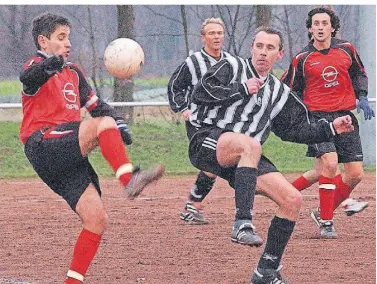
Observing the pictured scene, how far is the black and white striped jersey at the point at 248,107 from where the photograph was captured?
676cm

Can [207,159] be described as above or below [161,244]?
above

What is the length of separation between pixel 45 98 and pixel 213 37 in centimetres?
363

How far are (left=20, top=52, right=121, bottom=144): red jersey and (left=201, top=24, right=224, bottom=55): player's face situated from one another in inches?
130

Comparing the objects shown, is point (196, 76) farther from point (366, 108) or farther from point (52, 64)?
point (52, 64)

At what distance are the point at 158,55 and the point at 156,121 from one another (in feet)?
7.57

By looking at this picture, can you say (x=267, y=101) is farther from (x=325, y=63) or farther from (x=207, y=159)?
(x=325, y=63)

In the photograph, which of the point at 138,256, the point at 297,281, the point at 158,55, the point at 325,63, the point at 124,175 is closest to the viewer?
the point at 124,175

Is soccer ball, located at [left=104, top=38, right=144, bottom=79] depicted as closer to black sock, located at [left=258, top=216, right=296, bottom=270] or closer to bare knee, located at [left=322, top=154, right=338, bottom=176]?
bare knee, located at [left=322, top=154, right=338, bottom=176]

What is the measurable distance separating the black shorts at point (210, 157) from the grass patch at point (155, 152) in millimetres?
8774

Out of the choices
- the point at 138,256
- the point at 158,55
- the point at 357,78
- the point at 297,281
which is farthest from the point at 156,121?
the point at 297,281

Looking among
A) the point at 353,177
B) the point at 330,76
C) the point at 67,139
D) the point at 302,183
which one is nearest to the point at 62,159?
the point at 67,139

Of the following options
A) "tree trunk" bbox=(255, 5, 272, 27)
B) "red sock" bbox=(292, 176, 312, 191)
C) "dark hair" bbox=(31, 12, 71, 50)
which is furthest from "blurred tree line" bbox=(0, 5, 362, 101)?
"dark hair" bbox=(31, 12, 71, 50)

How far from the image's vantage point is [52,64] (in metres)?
6.28

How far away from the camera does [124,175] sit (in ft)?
20.2
